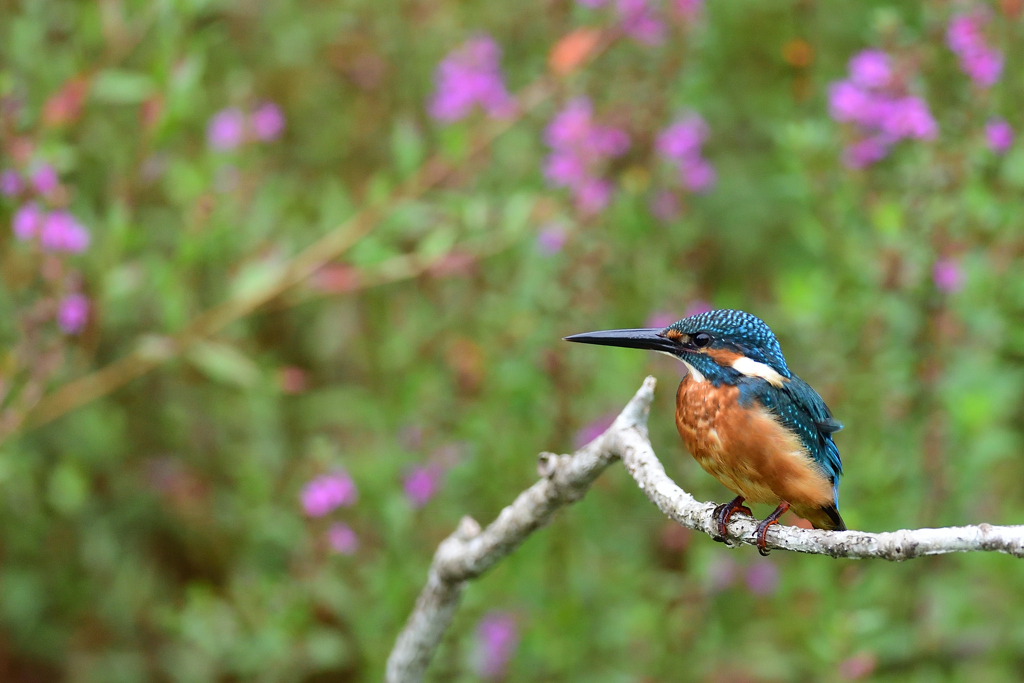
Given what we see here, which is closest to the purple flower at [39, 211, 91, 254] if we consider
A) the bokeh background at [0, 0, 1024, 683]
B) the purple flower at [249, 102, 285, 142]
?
the bokeh background at [0, 0, 1024, 683]

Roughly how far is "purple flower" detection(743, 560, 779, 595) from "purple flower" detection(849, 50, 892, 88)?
58.7 inches

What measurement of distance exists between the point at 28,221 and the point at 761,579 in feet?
7.61

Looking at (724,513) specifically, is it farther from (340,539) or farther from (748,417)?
(340,539)

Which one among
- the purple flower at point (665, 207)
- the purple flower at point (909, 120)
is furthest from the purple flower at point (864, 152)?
the purple flower at point (665, 207)

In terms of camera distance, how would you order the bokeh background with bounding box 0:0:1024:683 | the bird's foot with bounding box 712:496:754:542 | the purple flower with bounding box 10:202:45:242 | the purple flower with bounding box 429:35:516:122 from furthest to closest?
the purple flower with bounding box 429:35:516:122 < the bokeh background with bounding box 0:0:1024:683 < the purple flower with bounding box 10:202:45:242 < the bird's foot with bounding box 712:496:754:542

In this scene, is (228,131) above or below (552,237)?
above

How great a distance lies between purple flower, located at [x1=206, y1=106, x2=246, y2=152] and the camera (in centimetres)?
302

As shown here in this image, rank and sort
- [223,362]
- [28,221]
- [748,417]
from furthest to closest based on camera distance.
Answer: [223,362]
[28,221]
[748,417]

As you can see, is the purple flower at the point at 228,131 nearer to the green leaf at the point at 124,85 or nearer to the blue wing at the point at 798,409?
the green leaf at the point at 124,85

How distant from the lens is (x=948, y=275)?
8.39 ft

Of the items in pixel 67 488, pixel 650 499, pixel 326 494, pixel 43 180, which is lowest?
pixel 650 499

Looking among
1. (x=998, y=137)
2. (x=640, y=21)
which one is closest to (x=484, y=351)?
(x=640, y=21)

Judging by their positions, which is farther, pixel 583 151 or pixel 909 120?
pixel 583 151

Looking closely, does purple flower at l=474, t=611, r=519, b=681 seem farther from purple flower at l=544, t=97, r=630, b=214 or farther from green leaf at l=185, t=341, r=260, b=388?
purple flower at l=544, t=97, r=630, b=214
